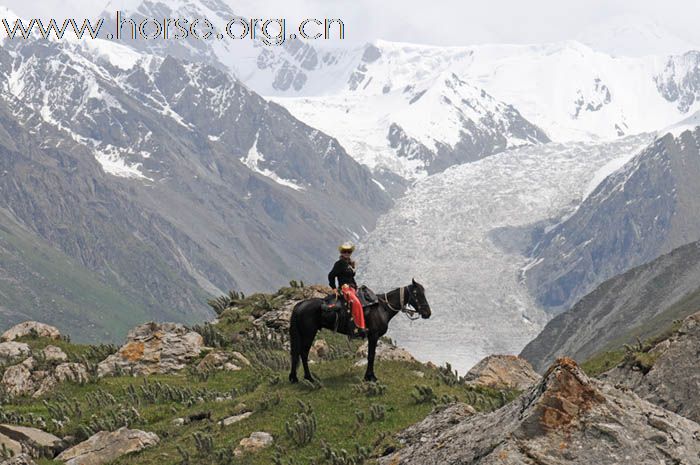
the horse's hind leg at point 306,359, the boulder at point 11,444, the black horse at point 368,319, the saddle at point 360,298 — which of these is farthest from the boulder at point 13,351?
the saddle at point 360,298

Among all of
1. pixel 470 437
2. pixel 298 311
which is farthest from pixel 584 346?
pixel 470 437

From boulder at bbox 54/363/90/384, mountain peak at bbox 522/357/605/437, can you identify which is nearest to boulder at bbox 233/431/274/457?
mountain peak at bbox 522/357/605/437

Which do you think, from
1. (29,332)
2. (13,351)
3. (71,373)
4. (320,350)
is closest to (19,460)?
(71,373)

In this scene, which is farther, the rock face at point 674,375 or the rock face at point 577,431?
the rock face at point 674,375

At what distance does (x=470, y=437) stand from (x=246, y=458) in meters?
7.47

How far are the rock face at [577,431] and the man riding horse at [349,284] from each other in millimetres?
12279

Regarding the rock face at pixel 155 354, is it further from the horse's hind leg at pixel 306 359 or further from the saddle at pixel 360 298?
the saddle at pixel 360 298

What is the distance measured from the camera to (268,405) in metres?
26.7

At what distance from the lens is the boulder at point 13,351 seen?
139 feet

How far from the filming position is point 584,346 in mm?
184750

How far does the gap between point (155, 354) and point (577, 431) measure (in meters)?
28.8

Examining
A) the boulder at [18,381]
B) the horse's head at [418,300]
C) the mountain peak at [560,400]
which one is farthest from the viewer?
the boulder at [18,381]

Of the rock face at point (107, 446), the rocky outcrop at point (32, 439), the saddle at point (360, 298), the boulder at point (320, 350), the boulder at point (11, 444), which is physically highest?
the saddle at point (360, 298)

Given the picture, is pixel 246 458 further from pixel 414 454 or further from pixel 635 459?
pixel 635 459
